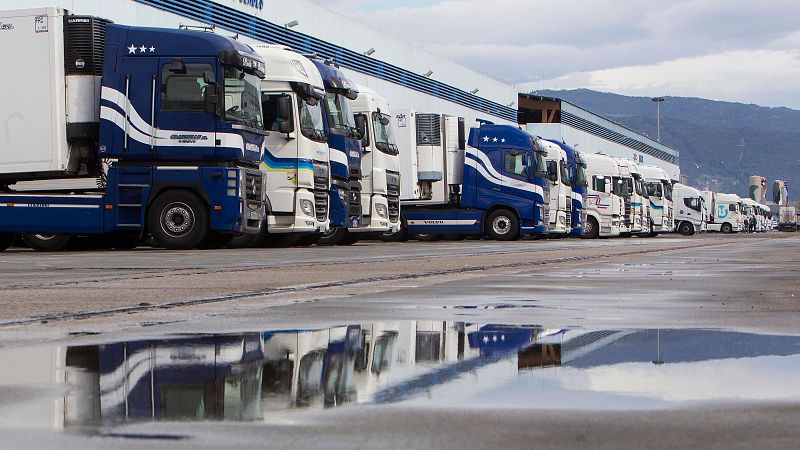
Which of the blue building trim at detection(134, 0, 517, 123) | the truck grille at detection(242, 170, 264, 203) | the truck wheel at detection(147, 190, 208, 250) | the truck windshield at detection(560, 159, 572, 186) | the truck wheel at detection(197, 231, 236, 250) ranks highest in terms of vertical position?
the blue building trim at detection(134, 0, 517, 123)

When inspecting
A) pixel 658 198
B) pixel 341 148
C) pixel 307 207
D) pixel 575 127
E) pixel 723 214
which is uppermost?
pixel 575 127

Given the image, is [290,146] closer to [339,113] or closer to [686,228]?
[339,113]

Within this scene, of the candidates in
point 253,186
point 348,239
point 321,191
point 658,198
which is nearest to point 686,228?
point 658,198

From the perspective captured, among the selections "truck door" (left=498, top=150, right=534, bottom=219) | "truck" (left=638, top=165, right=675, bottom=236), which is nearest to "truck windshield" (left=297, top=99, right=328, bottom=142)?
"truck door" (left=498, top=150, right=534, bottom=219)

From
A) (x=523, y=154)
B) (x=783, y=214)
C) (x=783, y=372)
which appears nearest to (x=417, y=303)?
(x=783, y=372)

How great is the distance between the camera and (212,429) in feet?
11.9

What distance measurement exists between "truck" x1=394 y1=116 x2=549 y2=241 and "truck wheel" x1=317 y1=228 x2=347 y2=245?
21.1 ft

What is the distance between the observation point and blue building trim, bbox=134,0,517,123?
3734cm

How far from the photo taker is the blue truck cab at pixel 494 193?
3725 cm

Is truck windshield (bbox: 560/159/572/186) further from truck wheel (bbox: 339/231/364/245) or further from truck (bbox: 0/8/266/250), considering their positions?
truck (bbox: 0/8/266/250)

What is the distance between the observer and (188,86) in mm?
21484

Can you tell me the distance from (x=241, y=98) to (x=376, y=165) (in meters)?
8.31

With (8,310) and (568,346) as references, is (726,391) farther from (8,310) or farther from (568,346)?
(8,310)

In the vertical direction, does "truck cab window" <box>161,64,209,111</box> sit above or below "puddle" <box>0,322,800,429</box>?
above
